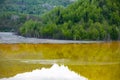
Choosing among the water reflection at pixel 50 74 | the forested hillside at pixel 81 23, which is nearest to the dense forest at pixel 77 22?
the forested hillside at pixel 81 23

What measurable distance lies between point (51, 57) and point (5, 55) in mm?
315

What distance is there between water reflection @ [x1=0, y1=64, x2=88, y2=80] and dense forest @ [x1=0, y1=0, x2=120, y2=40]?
0.73 feet

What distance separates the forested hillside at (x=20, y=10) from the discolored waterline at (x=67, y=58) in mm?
152

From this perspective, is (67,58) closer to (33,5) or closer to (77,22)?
(77,22)

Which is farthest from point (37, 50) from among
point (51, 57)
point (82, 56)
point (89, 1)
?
point (89, 1)

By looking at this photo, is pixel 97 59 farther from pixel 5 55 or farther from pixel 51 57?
pixel 5 55

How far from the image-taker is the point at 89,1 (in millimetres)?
2322

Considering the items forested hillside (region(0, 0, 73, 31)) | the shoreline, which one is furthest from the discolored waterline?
forested hillside (region(0, 0, 73, 31))

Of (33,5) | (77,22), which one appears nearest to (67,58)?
(77,22)

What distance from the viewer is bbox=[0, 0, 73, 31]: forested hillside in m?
2.30

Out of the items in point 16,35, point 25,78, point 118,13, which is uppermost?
point 118,13

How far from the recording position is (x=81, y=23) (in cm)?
231

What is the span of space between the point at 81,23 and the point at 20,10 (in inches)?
17.1

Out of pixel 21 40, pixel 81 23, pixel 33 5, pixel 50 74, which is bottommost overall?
pixel 50 74
